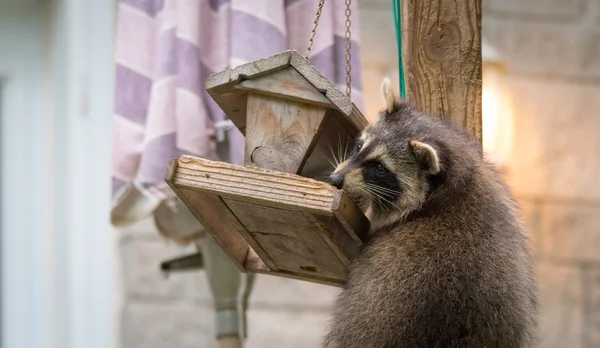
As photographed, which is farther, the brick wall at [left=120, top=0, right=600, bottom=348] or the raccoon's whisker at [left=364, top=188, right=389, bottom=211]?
the brick wall at [left=120, top=0, right=600, bottom=348]

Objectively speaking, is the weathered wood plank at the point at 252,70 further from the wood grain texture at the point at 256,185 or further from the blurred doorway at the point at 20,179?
the blurred doorway at the point at 20,179

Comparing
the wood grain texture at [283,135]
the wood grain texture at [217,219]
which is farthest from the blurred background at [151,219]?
the wood grain texture at [283,135]

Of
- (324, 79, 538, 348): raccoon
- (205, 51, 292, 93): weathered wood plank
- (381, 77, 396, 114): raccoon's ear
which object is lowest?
(324, 79, 538, 348): raccoon

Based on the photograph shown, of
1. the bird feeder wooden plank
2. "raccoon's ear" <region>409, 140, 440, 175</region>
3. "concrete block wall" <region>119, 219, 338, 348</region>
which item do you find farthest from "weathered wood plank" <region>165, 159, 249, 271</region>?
"concrete block wall" <region>119, 219, 338, 348</region>

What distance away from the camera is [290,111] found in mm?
1679

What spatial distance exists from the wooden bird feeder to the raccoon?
0.19 feet

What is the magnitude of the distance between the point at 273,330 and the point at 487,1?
118 cm

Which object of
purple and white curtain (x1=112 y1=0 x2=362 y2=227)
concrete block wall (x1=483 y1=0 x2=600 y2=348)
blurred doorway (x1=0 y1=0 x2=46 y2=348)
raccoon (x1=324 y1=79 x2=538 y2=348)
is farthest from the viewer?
blurred doorway (x1=0 y1=0 x2=46 y2=348)

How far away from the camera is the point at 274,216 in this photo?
164 cm

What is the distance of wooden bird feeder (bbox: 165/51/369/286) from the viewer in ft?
5.10

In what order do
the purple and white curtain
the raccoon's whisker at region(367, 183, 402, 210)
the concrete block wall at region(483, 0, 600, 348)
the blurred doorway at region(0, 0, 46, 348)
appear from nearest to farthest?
the raccoon's whisker at region(367, 183, 402, 210), the purple and white curtain, the concrete block wall at region(483, 0, 600, 348), the blurred doorway at region(0, 0, 46, 348)

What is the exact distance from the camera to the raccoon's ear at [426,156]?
1.59 m

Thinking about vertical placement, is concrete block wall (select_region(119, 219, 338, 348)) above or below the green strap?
below

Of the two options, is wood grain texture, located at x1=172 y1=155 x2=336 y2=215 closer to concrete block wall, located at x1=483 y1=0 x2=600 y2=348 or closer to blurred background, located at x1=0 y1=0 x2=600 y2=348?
blurred background, located at x1=0 y1=0 x2=600 y2=348
